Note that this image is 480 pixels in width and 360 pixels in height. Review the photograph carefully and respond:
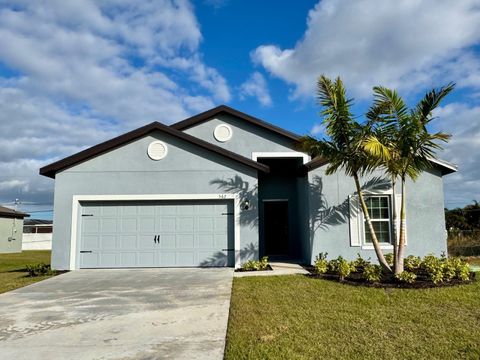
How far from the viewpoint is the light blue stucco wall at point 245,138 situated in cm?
1564

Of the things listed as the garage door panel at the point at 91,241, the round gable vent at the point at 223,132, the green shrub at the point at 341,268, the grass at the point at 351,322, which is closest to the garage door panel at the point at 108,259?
the garage door panel at the point at 91,241

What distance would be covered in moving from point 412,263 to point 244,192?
546cm

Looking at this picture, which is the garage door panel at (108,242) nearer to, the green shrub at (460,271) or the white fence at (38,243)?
the green shrub at (460,271)

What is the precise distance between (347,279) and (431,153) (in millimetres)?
4000

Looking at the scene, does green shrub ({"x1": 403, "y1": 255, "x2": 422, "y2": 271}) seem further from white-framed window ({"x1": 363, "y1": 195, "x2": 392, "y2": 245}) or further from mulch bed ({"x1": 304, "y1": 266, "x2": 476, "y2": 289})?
white-framed window ({"x1": 363, "y1": 195, "x2": 392, "y2": 245})

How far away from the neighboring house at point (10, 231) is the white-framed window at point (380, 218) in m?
25.0

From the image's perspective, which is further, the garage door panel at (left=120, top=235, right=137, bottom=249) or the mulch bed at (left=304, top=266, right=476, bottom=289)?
the garage door panel at (left=120, top=235, right=137, bottom=249)

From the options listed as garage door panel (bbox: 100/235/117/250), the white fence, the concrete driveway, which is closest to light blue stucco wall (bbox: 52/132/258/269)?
garage door panel (bbox: 100/235/117/250)

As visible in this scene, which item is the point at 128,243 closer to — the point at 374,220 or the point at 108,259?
the point at 108,259

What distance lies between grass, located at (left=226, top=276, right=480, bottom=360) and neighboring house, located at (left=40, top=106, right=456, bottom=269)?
369 cm

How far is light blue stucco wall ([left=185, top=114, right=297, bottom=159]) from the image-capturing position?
616 inches

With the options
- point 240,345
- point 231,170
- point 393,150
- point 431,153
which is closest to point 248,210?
point 231,170

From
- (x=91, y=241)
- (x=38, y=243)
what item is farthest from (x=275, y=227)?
(x=38, y=243)

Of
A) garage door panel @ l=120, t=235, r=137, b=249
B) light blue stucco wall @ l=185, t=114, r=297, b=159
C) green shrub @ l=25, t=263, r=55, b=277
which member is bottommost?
green shrub @ l=25, t=263, r=55, b=277
